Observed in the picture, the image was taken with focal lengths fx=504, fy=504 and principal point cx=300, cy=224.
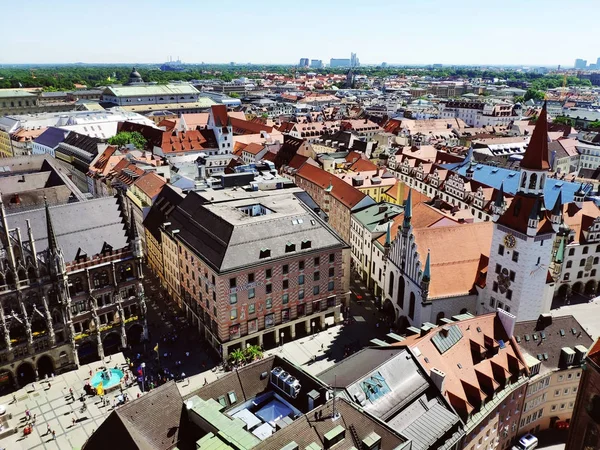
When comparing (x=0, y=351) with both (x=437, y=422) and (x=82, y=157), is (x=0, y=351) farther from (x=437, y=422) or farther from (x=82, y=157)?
(x=82, y=157)

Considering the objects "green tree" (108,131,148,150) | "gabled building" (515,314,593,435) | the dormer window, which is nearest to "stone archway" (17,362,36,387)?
the dormer window

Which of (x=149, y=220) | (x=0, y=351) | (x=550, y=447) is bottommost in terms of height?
(x=550, y=447)

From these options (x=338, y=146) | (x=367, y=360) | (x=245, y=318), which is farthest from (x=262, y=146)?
(x=367, y=360)

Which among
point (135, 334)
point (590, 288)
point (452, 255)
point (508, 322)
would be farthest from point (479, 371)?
point (590, 288)

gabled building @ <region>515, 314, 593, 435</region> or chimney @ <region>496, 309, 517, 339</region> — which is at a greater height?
chimney @ <region>496, 309, 517, 339</region>

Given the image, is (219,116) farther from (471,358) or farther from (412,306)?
(471,358)

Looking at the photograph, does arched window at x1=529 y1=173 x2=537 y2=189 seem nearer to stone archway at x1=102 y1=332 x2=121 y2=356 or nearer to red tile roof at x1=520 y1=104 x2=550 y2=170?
red tile roof at x1=520 y1=104 x2=550 y2=170
